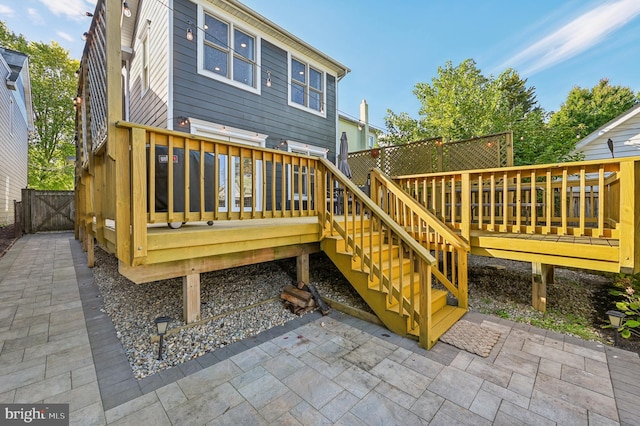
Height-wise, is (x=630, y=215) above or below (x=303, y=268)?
above

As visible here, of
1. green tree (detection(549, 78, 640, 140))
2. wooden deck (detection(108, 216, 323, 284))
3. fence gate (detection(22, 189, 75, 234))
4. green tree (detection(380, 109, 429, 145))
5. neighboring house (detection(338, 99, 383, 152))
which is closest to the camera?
wooden deck (detection(108, 216, 323, 284))

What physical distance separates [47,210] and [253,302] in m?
12.4

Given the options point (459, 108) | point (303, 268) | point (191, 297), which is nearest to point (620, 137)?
point (459, 108)

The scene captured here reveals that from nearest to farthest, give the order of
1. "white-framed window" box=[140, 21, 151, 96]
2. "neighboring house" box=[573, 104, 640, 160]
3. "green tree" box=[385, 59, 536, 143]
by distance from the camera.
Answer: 1. "white-framed window" box=[140, 21, 151, 96]
2. "neighboring house" box=[573, 104, 640, 160]
3. "green tree" box=[385, 59, 536, 143]

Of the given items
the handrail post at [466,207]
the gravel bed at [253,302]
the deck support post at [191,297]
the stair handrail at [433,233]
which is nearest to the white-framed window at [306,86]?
the stair handrail at [433,233]

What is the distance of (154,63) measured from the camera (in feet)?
19.0

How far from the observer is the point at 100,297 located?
12.7 ft

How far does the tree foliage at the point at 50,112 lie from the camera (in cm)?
1705

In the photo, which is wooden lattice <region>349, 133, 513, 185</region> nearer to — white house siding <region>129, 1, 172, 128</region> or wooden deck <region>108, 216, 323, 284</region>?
wooden deck <region>108, 216, 323, 284</region>

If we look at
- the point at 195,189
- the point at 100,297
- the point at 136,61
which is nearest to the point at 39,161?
the point at 136,61

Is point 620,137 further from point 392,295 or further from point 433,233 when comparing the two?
point 392,295

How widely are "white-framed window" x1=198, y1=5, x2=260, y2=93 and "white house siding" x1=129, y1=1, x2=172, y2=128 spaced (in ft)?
2.18

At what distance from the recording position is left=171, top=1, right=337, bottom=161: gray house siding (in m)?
5.32

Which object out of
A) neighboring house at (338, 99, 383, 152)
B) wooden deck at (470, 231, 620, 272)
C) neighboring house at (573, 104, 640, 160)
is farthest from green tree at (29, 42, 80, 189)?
neighboring house at (573, 104, 640, 160)
